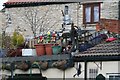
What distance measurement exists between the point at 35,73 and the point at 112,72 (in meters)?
1.66

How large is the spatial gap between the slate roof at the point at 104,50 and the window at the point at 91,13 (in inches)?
85.5

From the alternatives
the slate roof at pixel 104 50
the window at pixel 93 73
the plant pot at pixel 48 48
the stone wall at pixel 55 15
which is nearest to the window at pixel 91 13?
the stone wall at pixel 55 15

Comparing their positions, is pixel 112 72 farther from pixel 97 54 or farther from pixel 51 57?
pixel 51 57

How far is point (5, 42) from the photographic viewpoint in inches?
404

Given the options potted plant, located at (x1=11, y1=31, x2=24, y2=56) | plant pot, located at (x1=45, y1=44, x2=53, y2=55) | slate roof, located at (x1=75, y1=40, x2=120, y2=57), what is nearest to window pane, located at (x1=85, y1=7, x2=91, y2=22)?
potted plant, located at (x1=11, y1=31, x2=24, y2=56)

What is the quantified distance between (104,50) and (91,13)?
285 centimetres

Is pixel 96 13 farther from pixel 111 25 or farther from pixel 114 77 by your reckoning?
pixel 114 77

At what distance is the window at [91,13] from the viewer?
1083 centimetres

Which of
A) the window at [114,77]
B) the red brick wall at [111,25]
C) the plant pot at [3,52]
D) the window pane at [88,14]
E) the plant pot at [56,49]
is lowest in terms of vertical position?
the window at [114,77]

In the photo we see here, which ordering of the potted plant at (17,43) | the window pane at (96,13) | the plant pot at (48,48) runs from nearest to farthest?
the plant pot at (48,48)
the potted plant at (17,43)
the window pane at (96,13)

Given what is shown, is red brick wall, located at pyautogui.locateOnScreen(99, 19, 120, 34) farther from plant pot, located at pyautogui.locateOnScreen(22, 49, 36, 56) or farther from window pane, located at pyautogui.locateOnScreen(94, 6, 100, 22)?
plant pot, located at pyautogui.locateOnScreen(22, 49, 36, 56)

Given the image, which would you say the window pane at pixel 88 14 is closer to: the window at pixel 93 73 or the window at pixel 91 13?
the window at pixel 91 13

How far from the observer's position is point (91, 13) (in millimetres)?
10883

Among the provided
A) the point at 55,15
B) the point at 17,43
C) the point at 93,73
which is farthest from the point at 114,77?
the point at 55,15
